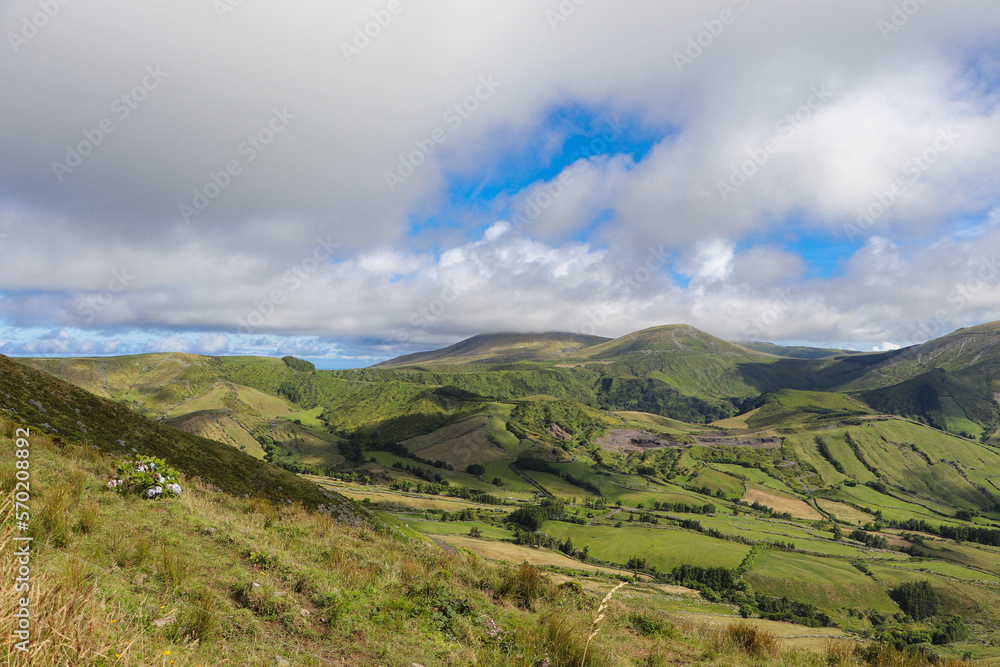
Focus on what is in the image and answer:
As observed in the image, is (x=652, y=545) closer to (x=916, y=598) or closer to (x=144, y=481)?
(x=916, y=598)

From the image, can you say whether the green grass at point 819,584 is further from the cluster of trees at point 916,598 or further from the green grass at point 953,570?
the green grass at point 953,570

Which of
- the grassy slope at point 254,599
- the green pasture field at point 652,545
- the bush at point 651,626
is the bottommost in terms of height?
the green pasture field at point 652,545

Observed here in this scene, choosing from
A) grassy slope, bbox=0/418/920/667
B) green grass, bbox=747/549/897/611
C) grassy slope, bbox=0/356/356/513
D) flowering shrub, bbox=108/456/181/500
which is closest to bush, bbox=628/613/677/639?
grassy slope, bbox=0/418/920/667

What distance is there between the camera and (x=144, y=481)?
11.9 m

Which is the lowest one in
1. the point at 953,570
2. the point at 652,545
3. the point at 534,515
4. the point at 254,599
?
the point at 953,570

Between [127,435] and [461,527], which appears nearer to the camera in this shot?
[127,435]

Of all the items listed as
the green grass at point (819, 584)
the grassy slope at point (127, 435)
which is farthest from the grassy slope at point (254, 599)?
the green grass at point (819, 584)

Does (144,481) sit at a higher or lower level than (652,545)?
higher

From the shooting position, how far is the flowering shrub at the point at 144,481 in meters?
11.6

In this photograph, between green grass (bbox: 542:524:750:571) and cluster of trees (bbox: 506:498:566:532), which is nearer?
green grass (bbox: 542:524:750:571)

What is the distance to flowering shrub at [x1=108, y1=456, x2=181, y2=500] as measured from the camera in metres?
11.6

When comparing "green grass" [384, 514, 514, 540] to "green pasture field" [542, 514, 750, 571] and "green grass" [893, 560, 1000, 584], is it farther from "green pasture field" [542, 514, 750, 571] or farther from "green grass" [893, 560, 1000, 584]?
"green grass" [893, 560, 1000, 584]

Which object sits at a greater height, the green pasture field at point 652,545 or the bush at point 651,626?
the bush at point 651,626

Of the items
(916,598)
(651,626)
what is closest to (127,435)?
(651,626)
